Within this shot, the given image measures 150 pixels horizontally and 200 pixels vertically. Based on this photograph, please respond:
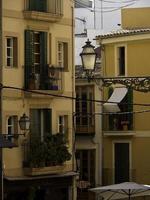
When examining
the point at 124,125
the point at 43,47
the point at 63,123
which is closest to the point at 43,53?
the point at 43,47

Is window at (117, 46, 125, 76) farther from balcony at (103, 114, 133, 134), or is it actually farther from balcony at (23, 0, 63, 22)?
balcony at (23, 0, 63, 22)

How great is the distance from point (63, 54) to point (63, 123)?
9.09 feet

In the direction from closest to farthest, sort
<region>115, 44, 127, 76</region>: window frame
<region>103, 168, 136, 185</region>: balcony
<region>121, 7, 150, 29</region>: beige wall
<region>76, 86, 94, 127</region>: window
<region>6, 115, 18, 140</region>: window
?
<region>6, 115, 18, 140</region>: window
<region>103, 168, 136, 185</region>: balcony
<region>115, 44, 127, 76</region>: window frame
<region>76, 86, 94, 127</region>: window
<region>121, 7, 150, 29</region>: beige wall

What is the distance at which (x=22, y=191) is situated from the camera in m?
28.0

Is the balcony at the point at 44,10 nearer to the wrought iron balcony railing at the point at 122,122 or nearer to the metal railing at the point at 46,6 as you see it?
the metal railing at the point at 46,6

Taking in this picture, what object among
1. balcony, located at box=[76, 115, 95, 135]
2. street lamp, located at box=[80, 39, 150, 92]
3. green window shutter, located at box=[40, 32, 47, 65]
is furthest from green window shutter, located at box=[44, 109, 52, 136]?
street lamp, located at box=[80, 39, 150, 92]

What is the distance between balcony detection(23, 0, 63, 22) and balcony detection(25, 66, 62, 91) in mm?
1914

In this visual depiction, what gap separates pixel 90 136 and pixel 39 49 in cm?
896

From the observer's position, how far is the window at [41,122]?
1139 inches

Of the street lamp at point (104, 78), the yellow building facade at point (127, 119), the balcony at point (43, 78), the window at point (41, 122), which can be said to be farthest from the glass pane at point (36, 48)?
the street lamp at point (104, 78)

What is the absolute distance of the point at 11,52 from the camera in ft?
93.2

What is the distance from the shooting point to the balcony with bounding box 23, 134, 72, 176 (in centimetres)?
2788

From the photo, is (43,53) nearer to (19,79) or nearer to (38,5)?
(19,79)

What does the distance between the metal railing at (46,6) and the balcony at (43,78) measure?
2220 mm
